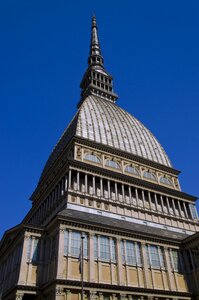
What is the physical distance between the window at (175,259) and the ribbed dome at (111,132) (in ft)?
83.4

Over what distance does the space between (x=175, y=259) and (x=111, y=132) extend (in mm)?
31479

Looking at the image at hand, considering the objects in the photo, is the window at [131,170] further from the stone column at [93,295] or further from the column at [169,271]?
the stone column at [93,295]

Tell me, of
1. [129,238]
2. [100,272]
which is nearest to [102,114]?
[129,238]

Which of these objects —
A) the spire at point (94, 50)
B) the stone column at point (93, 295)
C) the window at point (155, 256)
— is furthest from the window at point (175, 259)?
the spire at point (94, 50)

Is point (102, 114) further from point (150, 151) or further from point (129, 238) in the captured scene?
point (129, 238)

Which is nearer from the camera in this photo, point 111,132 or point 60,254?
point 60,254

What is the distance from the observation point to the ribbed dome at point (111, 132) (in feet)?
196

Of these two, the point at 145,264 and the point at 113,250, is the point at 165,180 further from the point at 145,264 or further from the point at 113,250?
the point at 113,250

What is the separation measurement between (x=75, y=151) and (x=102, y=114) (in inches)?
738

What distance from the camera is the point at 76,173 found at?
47656 millimetres

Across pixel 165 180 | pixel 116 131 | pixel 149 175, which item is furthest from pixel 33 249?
pixel 116 131

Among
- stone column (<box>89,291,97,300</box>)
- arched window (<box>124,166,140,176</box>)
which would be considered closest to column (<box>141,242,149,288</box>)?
stone column (<box>89,291,97,300</box>)

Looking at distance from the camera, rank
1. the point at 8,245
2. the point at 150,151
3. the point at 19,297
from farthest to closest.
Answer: the point at 150,151 < the point at 8,245 < the point at 19,297

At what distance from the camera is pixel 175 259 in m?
39.1
